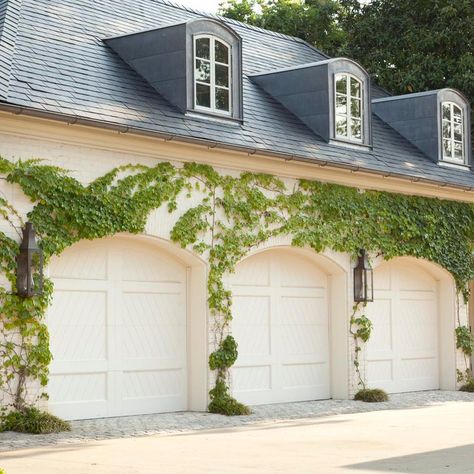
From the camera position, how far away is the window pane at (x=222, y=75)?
18125 mm

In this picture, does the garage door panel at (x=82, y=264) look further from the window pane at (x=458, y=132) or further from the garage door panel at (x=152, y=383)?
the window pane at (x=458, y=132)

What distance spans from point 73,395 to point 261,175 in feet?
16.0

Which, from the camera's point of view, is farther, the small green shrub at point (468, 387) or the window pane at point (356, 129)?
the small green shrub at point (468, 387)

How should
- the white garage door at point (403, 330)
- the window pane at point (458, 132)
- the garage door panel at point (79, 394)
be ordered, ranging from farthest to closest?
the window pane at point (458, 132), the white garage door at point (403, 330), the garage door panel at point (79, 394)

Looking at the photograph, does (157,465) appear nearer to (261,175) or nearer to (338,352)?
(261,175)

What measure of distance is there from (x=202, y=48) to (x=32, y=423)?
6.85 meters

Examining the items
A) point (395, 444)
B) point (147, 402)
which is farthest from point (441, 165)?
point (395, 444)

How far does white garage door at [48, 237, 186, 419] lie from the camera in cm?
1541

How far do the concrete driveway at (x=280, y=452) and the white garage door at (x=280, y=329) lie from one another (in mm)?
2675

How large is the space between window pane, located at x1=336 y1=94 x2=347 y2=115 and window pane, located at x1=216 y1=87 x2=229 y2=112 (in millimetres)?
3066

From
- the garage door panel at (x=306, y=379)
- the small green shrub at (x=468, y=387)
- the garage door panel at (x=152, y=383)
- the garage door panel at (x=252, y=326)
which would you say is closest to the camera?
the garage door panel at (x=152, y=383)

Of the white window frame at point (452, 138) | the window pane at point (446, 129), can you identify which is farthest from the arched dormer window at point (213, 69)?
the window pane at point (446, 129)

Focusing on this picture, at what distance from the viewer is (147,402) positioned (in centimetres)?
1656

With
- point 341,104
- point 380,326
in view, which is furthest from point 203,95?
point 380,326
